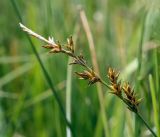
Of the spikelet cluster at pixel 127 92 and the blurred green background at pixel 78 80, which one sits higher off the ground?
the blurred green background at pixel 78 80

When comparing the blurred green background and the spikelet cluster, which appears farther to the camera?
the blurred green background

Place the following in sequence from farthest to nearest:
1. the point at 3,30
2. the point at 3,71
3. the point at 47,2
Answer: the point at 3,30
the point at 3,71
the point at 47,2

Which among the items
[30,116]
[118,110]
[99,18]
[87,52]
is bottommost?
[118,110]

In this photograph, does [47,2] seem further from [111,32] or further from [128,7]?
[128,7]

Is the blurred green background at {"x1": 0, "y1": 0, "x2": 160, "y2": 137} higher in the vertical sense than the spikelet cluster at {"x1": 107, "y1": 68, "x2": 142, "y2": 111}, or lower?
higher

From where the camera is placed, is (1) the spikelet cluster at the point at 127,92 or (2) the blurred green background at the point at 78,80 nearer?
(1) the spikelet cluster at the point at 127,92

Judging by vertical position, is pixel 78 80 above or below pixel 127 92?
above

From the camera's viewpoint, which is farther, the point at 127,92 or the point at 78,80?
the point at 78,80

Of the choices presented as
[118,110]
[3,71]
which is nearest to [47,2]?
[118,110]
